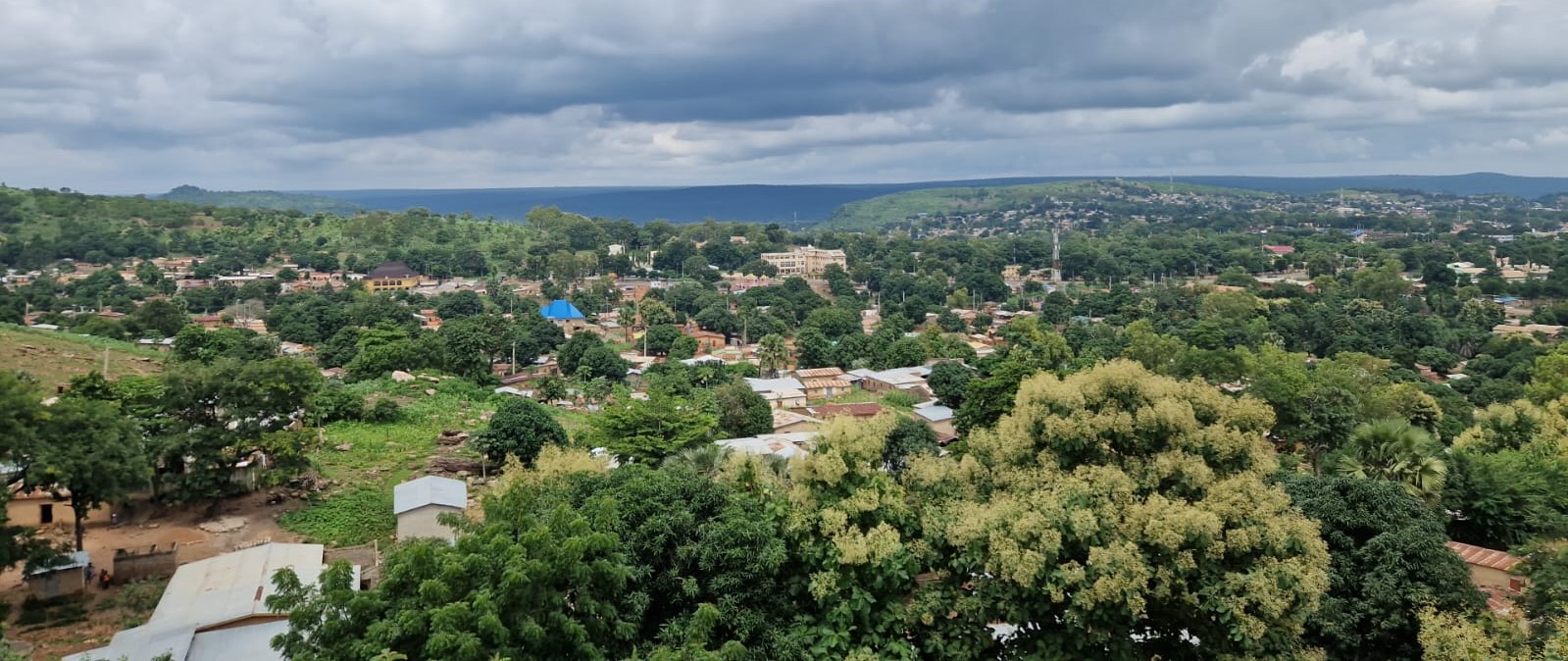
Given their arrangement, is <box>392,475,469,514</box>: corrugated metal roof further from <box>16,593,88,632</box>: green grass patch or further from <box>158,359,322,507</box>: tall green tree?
<box>16,593,88,632</box>: green grass patch

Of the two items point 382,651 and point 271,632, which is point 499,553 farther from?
point 271,632

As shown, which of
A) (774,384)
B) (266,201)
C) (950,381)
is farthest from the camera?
(266,201)

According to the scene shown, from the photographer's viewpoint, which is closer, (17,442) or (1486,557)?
(17,442)

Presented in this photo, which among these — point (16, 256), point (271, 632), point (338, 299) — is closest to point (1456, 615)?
point (271, 632)

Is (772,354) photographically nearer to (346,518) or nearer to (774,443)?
(774,443)

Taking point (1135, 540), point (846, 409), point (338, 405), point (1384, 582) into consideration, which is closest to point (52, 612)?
point (338, 405)

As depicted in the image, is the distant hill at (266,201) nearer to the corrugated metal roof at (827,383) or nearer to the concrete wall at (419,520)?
the corrugated metal roof at (827,383)
